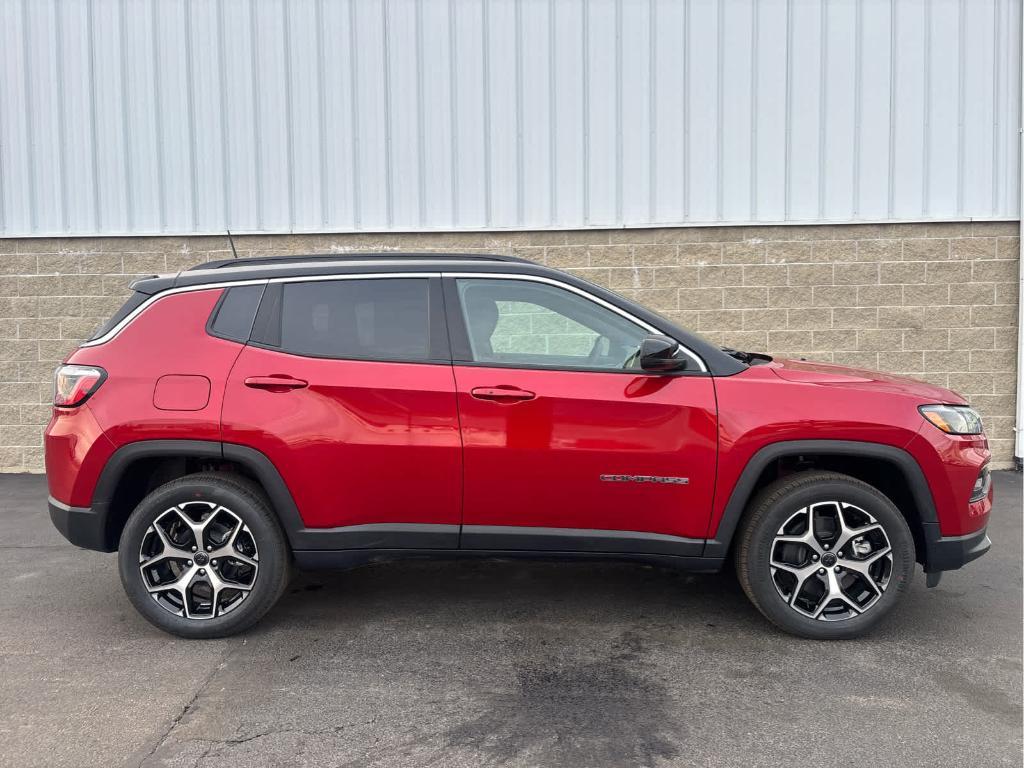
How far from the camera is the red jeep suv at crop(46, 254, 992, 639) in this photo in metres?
3.71

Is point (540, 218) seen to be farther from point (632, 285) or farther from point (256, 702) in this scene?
point (256, 702)

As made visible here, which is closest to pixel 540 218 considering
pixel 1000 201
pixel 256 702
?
pixel 1000 201

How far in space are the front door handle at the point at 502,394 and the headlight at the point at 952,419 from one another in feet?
6.15

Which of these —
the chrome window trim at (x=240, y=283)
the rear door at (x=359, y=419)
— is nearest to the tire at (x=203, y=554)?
the rear door at (x=359, y=419)

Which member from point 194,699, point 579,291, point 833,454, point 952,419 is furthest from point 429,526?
point 952,419

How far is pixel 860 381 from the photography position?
3.83 m

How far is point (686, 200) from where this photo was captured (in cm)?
777

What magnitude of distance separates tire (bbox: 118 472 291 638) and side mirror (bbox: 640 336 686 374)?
6.34 ft

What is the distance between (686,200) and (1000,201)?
3031mm

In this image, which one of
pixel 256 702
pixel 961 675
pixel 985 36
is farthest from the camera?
pixel 985 36

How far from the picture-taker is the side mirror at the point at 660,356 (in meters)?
3.60

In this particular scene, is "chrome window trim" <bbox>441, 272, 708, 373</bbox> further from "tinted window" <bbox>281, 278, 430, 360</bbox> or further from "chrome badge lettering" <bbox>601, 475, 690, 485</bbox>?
"chrome badge lettering" <bbox>601, 475, 690, 485</bbox>

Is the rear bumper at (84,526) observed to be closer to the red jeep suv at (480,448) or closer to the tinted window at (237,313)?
the red jeep suv at (480,448)

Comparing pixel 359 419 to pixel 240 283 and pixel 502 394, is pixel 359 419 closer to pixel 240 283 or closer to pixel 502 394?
pixel 502 394
